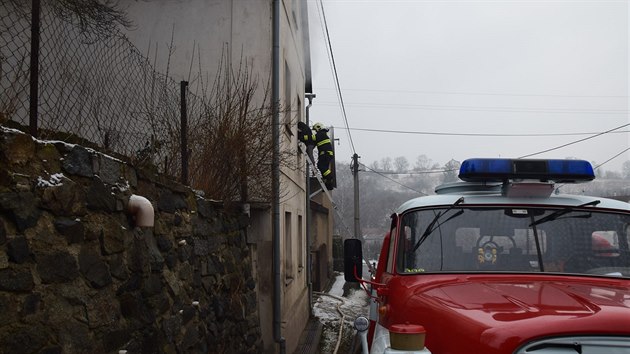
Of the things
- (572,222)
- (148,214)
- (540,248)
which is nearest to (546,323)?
(540,248)

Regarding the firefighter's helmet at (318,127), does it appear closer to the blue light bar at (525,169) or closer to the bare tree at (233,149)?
the bare tree at (233,149)

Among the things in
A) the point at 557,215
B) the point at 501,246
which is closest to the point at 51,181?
the point at 501,246

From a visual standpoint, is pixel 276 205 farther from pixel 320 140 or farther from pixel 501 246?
pixel 501 246

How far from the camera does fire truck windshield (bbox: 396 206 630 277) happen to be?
12.6 ft

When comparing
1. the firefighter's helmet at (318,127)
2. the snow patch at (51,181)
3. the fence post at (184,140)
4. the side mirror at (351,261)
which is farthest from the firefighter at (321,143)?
the snow patch at (51,181)

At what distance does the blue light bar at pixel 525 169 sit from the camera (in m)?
3.89

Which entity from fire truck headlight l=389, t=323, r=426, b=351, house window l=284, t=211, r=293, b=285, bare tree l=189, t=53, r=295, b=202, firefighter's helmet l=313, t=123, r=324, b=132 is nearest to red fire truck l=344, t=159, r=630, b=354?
fire truck headlight l=389, t=323, r=426, b=351

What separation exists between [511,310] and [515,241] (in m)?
1.23

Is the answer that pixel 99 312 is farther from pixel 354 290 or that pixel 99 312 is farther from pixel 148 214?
pixel 354 290

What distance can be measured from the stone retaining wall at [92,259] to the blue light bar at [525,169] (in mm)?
2353

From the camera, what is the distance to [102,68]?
214 inches

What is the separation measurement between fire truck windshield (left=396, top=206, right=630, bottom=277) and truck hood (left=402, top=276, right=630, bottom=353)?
185 millimetres

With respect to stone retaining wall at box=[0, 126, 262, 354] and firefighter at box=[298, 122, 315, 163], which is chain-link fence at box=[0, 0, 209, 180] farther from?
firefighter at box=[298, 122, 315, 163]

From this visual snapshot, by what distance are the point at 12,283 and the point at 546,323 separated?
93.9 inches
